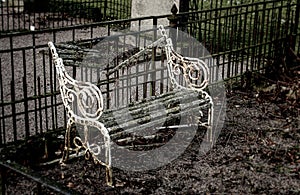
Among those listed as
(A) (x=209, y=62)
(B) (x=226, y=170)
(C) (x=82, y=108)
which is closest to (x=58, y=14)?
(A) (x=209, y=62)

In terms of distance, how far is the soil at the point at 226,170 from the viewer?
5.66 m

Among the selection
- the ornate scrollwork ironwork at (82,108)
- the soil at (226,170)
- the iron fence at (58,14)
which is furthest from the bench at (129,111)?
the iron fence at (58,14)

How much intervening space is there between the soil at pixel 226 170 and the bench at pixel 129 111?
0.18m

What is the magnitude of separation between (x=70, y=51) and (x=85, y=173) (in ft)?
4.41

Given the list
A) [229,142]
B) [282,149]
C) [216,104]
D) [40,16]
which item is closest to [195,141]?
[229,142]

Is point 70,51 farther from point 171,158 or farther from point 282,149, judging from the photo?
point 282,149

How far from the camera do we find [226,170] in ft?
20.2

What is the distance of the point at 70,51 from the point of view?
247 inches

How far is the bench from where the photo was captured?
5.65 metres

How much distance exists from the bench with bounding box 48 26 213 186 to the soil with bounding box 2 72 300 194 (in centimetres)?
18

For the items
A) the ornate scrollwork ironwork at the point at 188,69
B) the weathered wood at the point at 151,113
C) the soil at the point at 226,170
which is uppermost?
the ornate scrollwork ironwork at the point at 188,69

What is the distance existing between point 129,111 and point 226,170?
123 centimetres

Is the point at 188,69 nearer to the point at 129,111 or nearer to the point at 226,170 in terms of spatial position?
the point at 129,111

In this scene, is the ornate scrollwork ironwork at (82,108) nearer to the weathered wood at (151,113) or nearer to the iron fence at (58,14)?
the weathered wood at (151,113)
